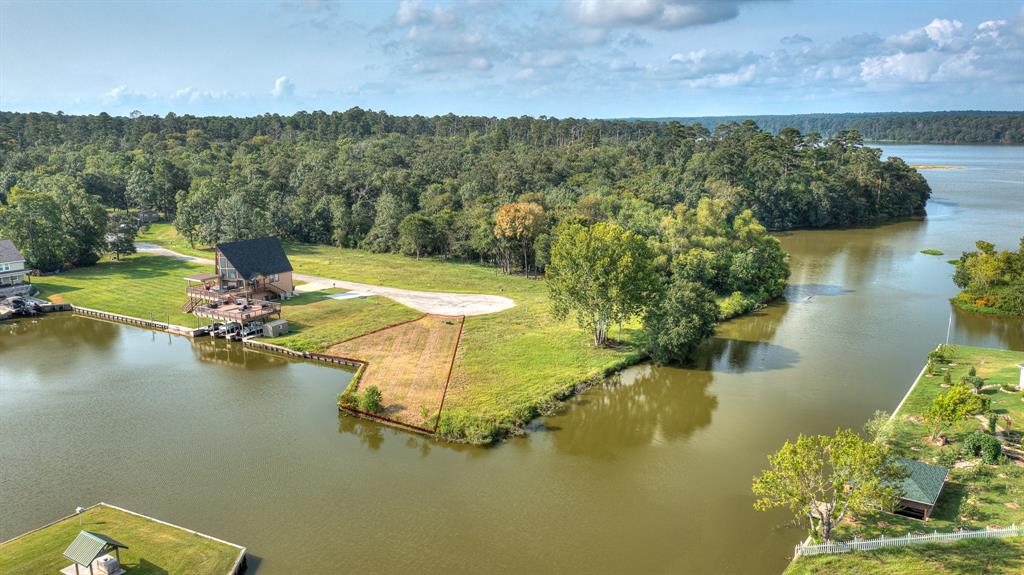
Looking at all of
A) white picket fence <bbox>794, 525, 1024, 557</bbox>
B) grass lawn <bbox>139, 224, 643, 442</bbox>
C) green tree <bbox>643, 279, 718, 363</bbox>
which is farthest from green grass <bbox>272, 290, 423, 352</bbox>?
white picket fence <bbox>794, 525, 1024, 557</bbox>

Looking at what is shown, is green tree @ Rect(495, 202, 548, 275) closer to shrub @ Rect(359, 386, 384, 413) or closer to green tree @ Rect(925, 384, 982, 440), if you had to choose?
shrub @ Rect(359, 386, 384, 413)

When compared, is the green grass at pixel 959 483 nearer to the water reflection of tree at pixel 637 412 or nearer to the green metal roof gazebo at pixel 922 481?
the green metal roof gazebo at pixel 922 481

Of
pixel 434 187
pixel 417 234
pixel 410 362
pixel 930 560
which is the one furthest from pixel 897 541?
pixel 434 187

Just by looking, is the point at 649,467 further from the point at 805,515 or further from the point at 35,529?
the point at 35,529

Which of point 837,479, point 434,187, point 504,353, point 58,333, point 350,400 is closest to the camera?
point 837,479

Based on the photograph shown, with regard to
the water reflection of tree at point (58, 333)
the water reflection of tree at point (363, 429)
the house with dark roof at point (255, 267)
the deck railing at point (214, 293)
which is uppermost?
the house with dark roof at point (255, 267)

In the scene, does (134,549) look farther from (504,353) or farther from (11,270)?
(11,270)

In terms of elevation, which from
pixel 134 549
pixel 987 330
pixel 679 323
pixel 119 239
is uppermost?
pixel 119 239

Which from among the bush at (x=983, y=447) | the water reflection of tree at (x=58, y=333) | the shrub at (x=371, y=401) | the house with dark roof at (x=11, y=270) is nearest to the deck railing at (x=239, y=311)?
the water reflection of tree at (x=58, y=333)
